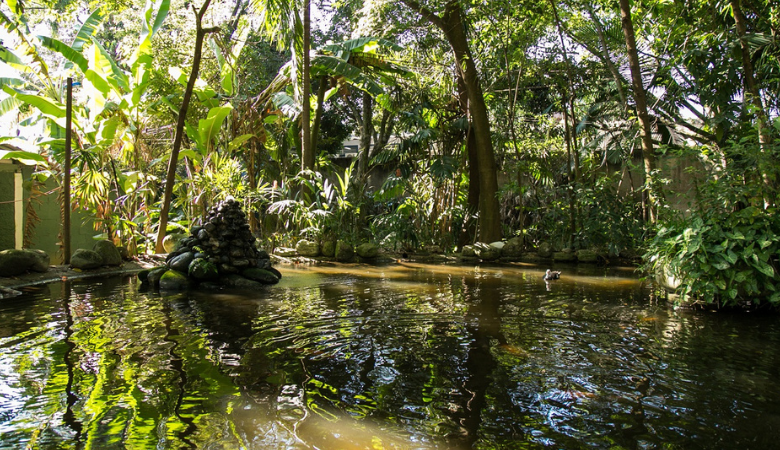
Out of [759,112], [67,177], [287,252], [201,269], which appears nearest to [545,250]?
[287,252]

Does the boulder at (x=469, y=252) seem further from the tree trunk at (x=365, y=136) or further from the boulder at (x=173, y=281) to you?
the boulder at (x=173, y=281)

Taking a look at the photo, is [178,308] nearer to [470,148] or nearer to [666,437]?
[666,437]

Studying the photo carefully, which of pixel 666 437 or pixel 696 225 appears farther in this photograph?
pixel 696 225

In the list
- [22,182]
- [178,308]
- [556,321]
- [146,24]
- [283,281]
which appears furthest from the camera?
[146,24]

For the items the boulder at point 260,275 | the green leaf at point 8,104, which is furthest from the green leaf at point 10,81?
the boulder at point 260,275

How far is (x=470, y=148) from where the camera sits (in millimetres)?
13742

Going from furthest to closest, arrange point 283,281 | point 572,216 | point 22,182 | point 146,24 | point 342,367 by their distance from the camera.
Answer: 1. point 572,216
2. point 146,24
3. point 22,182
4. point 283,281
5. point 342,367

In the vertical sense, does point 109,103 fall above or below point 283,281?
above

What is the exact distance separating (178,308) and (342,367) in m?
2.91

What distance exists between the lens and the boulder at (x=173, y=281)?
24.1 feet

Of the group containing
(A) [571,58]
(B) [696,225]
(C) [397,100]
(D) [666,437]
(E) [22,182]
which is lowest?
(D) [666,437]

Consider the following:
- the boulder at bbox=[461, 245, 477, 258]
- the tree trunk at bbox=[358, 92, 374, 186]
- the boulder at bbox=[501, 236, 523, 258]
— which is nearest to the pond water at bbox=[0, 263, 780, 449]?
the boulder at bbox=[461, 245, 477, 258]

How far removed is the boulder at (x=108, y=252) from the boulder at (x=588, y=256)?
368 inches

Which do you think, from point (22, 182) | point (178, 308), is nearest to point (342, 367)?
point (178, 308)
